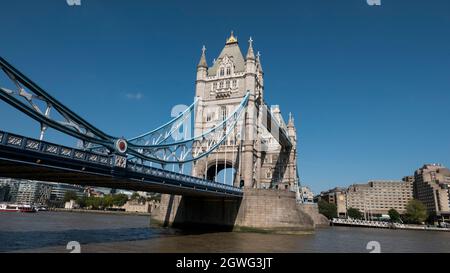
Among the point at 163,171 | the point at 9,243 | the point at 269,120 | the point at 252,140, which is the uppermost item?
the point at 269,120

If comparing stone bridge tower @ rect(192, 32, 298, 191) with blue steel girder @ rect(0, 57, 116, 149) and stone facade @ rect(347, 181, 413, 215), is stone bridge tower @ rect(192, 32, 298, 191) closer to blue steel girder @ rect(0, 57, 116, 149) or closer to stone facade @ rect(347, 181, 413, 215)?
blue steel girder @ rect(0, 57, 116, 149)

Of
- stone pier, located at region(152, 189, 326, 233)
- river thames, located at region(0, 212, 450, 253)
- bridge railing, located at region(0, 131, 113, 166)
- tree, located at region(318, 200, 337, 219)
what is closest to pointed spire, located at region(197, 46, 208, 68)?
stone pier, located at region(152, 189, 326, 233)

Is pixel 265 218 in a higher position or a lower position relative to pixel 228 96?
lower

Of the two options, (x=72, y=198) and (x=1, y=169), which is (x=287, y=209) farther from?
(x=72, y=198)

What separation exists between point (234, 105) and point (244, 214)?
15998 millimetres

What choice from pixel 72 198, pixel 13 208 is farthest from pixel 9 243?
pixel 72 198

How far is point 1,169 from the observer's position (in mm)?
16969

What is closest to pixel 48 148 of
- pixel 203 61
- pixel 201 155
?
pixel 201 155

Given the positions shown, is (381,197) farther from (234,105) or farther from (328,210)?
(234,105)

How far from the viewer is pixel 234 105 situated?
46.9 metres

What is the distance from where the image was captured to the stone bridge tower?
43.5 m

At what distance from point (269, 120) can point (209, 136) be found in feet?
55.0
